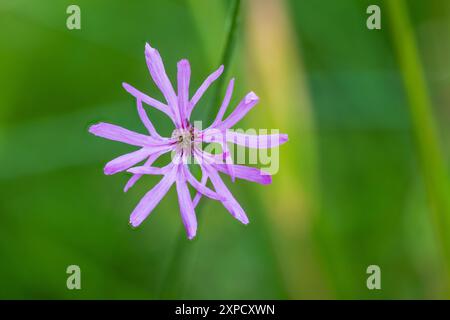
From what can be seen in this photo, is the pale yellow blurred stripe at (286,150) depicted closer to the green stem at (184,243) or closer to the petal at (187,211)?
the green stem at (184,243)

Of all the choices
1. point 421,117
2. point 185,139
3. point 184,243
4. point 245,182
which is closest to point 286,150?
point 245,182

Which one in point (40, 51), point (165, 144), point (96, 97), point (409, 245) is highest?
point (40, 51)

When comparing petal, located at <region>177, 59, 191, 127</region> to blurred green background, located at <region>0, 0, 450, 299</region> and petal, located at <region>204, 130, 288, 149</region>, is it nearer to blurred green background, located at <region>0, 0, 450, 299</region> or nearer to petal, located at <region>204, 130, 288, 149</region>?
petal, located at <region>204, 130, 288, 149</region>

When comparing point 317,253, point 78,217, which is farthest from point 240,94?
point 78,217

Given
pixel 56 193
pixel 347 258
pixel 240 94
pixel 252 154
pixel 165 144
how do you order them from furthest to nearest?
1. pixel 56 193
2. pixel 347 258
3. pixel 240 94
4. pixel 252 154
5. pixel 165 144

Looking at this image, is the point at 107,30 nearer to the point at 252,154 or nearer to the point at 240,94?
the point at 240,94

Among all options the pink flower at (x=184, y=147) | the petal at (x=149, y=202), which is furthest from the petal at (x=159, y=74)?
the petal at (x=149, y=202)
